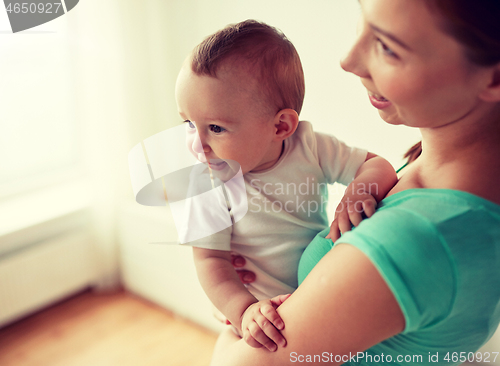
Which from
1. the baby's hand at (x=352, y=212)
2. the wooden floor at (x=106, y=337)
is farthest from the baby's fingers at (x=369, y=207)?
the wooden floor at (x=106, y=337)

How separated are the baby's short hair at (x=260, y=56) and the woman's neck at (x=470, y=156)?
26 centimetres

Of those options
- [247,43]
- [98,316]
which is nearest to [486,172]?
[247,43]

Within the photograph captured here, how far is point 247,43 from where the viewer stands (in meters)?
0.60

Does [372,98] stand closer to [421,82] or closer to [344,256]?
[421,82]

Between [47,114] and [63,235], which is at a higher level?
[47,114]

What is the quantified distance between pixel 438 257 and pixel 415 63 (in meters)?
0.20

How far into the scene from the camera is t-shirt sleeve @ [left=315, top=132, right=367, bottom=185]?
72 centimetres

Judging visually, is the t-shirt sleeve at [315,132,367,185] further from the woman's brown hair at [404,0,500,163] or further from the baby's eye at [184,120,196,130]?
the woman's brown hair at [404,0,500,163]

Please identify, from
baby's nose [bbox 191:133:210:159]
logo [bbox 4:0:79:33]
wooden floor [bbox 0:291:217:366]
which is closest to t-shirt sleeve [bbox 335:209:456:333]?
baby's nose [bbox 191:133:210:159]

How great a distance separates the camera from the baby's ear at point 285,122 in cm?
64

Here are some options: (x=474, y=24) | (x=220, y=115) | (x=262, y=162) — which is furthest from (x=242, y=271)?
(x=474, y=24)

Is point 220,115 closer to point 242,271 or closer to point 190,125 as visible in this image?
point 190,125

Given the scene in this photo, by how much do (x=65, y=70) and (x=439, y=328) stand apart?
1915 millimetres

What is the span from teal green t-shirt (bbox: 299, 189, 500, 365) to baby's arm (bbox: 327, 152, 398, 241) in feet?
0.23
